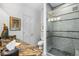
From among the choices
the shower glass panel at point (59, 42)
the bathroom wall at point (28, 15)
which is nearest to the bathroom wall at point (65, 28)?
the shower glass panel at point (59, 42)

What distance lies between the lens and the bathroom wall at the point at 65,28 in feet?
5.77

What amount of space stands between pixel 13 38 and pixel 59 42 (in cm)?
60

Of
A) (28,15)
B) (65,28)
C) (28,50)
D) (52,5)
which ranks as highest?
(52,5)

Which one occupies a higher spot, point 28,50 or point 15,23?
point 15,23

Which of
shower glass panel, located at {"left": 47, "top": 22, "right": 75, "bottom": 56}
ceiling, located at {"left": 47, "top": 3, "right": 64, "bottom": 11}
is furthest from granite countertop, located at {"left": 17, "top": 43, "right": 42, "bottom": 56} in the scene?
ceiling, located at {"left": 47, "top": 3, "right": 64, "bottom": 11}

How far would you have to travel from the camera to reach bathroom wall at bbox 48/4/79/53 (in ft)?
5.77

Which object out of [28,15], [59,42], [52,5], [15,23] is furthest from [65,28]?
[15,23]

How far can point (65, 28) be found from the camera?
5.89ft

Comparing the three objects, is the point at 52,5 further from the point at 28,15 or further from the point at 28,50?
the point at 28,50

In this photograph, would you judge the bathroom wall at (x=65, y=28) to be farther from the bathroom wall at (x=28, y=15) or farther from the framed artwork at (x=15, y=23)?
the framed artwork at (x=15, y=23)

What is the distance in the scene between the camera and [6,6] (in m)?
1.76

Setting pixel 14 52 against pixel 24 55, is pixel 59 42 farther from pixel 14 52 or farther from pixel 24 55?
pixel 14 52

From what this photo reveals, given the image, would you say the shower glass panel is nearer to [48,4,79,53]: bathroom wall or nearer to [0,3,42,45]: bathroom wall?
[48,4,79,53]: bathroom wall

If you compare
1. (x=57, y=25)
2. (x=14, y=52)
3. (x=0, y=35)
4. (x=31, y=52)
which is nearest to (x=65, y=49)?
(x=57, y=25)
